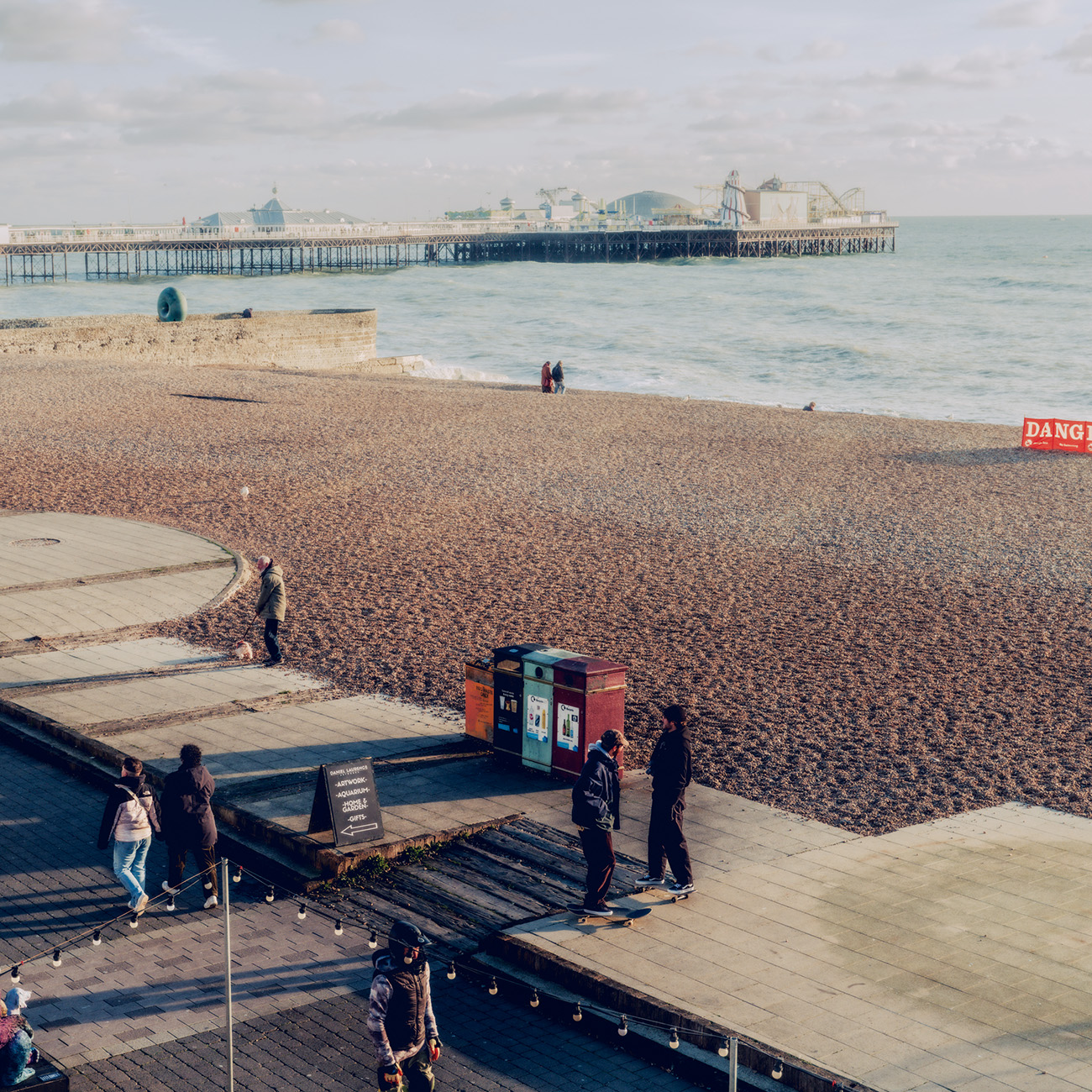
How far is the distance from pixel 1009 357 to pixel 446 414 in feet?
131

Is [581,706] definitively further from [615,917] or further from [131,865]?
[131,865]

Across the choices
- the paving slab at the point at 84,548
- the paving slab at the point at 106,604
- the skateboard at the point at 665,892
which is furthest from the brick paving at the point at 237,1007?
the paving slab at the point at 84,548

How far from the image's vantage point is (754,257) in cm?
14750

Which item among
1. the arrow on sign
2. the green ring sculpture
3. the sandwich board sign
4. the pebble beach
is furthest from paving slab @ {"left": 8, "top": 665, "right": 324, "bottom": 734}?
the green ring sculpture

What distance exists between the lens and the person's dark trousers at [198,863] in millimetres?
8797

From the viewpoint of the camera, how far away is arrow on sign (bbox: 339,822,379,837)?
908cm

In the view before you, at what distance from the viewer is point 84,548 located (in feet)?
60.6

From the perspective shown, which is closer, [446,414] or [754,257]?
[446,414]

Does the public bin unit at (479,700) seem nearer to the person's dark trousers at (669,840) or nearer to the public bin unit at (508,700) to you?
the public bin unit at (508,700)

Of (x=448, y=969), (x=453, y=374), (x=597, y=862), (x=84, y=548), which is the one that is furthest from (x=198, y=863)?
(x=453, y=374)

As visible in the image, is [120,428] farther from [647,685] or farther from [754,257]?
[754,257]

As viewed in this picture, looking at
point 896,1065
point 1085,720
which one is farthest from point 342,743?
point 1085,720

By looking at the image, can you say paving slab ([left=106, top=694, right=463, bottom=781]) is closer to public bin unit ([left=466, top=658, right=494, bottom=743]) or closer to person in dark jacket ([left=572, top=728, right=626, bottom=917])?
public bin unit ([left=466, top=658, right=494, bottom=743])

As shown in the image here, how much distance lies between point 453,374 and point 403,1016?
4810cm
